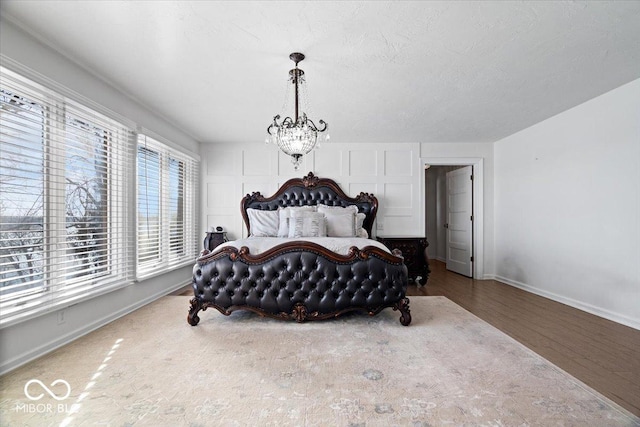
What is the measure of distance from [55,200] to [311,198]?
3.32 meters

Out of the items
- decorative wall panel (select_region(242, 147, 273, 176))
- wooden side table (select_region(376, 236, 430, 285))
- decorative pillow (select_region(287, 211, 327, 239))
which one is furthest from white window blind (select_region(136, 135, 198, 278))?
wooden side table (select_region(376, 236, 430, 285))

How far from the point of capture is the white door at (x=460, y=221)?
207 inches

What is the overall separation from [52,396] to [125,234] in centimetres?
180

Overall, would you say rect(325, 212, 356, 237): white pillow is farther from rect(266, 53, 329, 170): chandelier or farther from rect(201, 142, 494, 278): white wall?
rect(266, 53, 329, 170): chandelier

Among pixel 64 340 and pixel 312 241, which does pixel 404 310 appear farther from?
pixel 64 340

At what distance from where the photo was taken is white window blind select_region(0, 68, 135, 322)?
80.8 inches

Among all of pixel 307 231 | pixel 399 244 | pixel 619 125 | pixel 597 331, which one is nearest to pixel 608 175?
pixel 619 125

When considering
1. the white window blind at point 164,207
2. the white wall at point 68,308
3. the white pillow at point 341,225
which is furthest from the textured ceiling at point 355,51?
the white pillow at point 341,225

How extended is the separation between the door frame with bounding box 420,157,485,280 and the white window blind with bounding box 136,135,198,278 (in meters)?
4.02

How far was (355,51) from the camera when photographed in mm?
2350

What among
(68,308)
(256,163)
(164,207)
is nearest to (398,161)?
(256,163)

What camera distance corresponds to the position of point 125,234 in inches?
126

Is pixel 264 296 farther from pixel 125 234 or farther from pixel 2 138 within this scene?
pixel 2 138

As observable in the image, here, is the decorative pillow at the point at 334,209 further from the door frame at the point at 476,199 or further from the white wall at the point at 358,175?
the door frame at the point at 476,199
